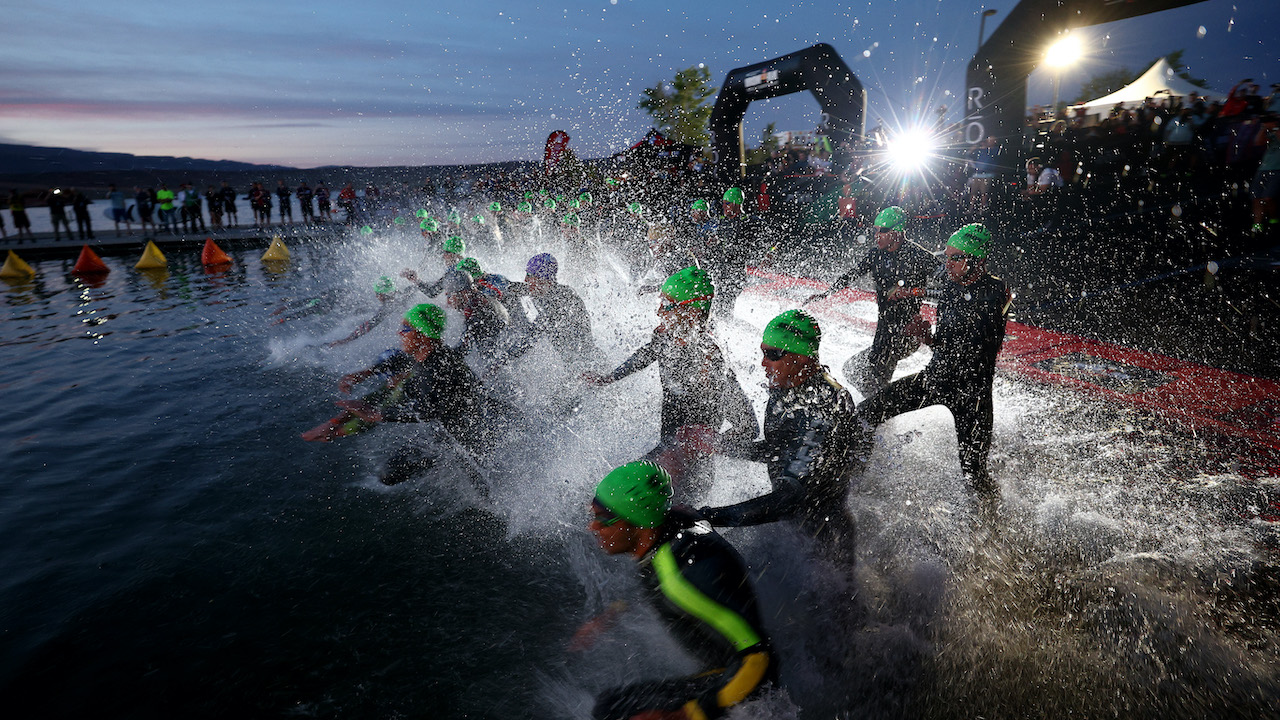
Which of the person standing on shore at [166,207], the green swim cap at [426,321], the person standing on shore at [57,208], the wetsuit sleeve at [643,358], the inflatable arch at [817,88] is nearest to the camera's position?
the wetsuit sleeve at [643,358]

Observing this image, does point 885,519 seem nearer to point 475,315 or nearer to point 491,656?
point 491,656

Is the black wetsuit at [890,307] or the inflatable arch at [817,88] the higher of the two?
the inflatable arch at [817,88]

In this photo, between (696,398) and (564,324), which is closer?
(696,398)

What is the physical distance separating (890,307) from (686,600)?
378cm

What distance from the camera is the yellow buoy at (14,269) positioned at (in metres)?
14.8

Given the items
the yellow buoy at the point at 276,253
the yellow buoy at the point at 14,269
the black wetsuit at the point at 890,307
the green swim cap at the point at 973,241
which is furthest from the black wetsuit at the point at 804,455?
the yellow buoy at the point at 14,269

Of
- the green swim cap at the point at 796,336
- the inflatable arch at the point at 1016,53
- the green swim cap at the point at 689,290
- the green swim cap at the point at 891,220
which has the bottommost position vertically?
the green swim cap at the point at 796,336

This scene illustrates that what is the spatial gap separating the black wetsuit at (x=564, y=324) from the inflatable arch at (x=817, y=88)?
11.3 m

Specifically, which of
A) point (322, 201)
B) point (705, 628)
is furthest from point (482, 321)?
point (322, 201)

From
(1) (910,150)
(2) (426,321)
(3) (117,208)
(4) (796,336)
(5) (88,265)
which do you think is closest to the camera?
(4) (796,336)

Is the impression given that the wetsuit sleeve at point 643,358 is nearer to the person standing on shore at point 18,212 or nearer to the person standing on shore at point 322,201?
the person standing on shore at point 18,212

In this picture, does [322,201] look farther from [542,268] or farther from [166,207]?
[542,268]

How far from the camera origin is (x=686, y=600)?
203 cm

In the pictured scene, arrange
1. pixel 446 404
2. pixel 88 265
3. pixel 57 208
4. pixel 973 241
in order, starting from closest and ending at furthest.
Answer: pixel 973 241
pixel 446 404
pixel 88 265
pixel 57 208
